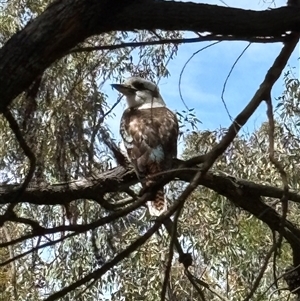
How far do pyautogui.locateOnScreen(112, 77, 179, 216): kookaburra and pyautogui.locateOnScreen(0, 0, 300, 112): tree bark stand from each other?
2.63 feet

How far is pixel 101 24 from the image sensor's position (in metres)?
1.71

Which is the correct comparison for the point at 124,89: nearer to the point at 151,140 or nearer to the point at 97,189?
the point at 151,140

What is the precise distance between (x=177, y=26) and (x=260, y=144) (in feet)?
8.20

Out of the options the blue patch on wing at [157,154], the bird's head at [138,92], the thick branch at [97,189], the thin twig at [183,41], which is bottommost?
the thin twig at [183,41]

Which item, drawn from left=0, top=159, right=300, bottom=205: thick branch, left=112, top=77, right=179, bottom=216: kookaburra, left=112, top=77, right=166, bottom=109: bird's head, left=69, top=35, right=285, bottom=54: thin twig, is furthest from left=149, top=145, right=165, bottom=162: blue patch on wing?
left=69, top=35, right=285, bottom=54: thin twig

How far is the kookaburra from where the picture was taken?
8.97ft

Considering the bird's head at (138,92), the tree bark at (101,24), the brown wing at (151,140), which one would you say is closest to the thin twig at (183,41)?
the tree bark at (101,24)

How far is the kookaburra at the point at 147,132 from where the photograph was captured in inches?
108

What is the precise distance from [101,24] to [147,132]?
139 centimetres

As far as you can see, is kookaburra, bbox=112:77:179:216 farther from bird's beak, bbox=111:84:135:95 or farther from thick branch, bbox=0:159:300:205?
thick branch, bbox=0:159:300:205

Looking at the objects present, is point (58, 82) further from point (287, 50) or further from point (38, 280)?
point (38, 280)

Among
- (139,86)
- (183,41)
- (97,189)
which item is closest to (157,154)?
(97,189)

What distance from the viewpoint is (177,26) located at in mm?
1770

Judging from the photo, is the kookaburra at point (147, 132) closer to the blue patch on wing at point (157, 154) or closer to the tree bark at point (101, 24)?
the blue patch on wing at point (157, 154)
